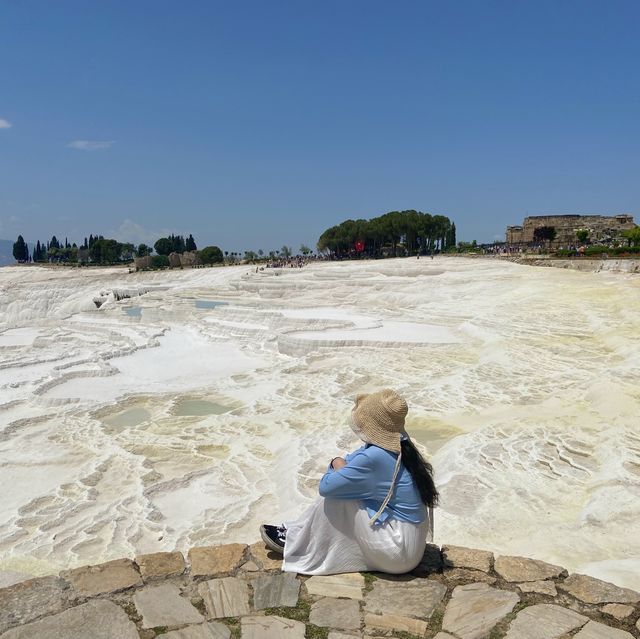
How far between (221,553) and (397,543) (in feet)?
3.04

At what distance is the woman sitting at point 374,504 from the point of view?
259 centimetres

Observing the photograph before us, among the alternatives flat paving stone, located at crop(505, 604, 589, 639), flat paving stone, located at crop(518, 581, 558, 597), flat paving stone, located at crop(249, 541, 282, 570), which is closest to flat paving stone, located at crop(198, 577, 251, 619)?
flat paving stone, located at crop(249, 541, 282, 570)

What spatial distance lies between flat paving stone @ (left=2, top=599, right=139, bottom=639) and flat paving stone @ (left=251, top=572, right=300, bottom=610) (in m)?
0.53

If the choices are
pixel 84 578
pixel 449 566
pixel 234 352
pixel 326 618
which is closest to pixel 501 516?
pixel 449 566

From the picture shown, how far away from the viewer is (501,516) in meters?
4.04

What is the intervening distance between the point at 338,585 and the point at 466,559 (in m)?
0.68

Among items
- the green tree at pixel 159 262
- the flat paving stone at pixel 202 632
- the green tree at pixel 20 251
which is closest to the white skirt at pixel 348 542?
the flat paving stone at pixel 202 632

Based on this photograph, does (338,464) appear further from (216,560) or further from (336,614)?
(216,560)

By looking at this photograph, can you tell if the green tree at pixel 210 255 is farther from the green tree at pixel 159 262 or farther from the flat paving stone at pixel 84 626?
the flat paving stone at pixel 84 626

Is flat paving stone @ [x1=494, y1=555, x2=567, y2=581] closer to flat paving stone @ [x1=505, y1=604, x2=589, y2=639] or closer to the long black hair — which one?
flat paving stone @ [x1=505, y1=604, x2=589, y2=639]

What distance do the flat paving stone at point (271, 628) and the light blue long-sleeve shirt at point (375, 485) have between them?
0.54 m

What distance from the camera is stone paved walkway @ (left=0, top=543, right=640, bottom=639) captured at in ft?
7.67

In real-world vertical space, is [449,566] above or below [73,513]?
above

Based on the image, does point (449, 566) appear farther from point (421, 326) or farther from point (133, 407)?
point (421, 326)
